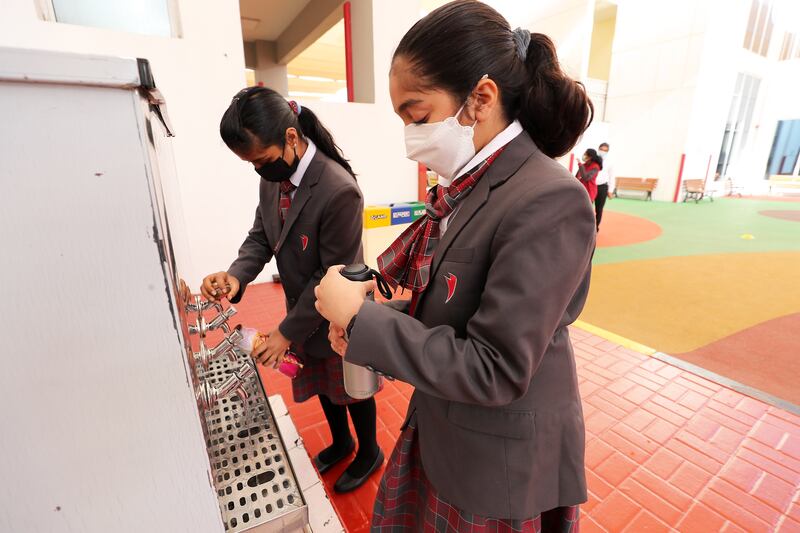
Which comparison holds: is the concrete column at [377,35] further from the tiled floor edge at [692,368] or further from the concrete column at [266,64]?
the concrete column at [266,64]

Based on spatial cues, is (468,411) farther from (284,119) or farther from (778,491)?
(778,491)

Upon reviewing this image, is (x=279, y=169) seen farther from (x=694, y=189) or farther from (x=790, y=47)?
(x=790, y=47)

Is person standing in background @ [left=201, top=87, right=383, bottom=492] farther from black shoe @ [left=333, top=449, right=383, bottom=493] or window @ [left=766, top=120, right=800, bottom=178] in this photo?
window @ [left=766, top=120, right=800, bottom=178]

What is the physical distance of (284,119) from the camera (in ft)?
4.33

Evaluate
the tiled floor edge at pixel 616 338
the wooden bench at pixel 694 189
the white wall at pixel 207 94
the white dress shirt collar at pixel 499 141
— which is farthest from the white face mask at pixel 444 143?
the wooden bench at pixel 694 189

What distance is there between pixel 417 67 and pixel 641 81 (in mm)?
13945

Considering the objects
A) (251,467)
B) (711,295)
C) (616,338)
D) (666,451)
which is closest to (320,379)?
(251,467)

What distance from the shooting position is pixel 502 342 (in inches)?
24.8

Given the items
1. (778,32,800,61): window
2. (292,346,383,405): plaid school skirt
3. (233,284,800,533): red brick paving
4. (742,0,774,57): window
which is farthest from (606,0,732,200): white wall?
(292,346,383,405): plaid school skirt

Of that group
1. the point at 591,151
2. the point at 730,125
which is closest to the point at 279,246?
the point at 591,151

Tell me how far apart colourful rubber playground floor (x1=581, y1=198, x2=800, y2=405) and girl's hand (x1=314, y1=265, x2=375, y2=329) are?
2953 mm

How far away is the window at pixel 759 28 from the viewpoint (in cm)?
1160

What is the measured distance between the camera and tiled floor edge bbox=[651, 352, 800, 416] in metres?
2.27

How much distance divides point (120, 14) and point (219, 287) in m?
3.09
